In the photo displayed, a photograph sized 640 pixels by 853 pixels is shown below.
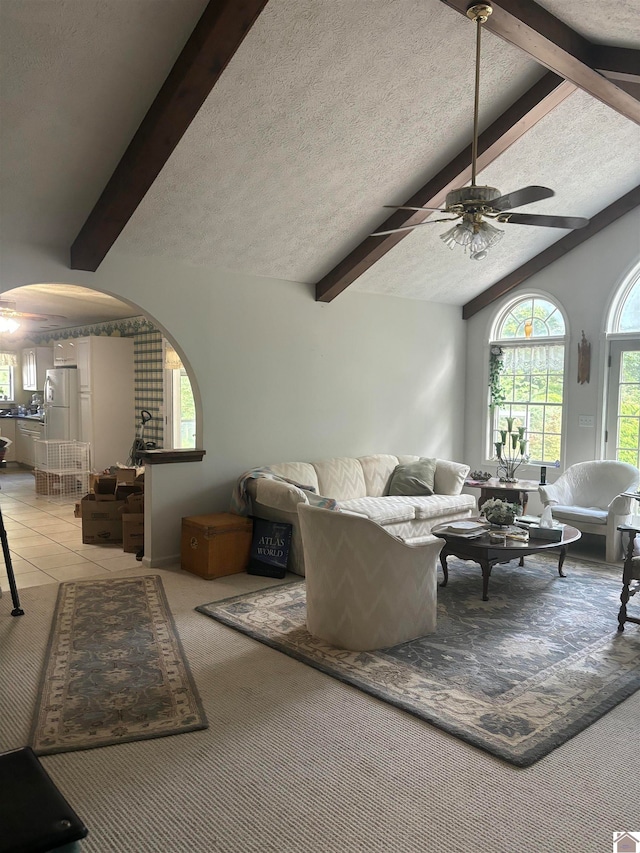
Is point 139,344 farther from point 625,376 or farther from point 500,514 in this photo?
point 625,376

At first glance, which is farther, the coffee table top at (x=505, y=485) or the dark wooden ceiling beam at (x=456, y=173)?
the coffee table top at (x=505, y=485)

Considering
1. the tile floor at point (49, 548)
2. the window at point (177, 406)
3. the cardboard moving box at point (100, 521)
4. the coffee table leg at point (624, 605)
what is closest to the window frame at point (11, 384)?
the tile floor at point (49, 548)

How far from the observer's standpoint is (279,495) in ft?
16.6

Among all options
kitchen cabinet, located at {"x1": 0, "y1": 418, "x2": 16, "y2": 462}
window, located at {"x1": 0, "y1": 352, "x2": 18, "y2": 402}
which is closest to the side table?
kitchen cabinet, located at {"x1": 0, "y1": 418, "x2": 16, "y2": 462}

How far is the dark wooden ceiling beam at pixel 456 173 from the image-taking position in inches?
171

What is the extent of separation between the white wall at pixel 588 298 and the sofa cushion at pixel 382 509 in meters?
2.08

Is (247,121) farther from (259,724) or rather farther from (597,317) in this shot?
(597,317)

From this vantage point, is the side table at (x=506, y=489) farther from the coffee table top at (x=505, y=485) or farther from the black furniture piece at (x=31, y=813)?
the black furniture piece at (x=31, y=813)

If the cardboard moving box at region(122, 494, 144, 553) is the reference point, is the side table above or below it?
above

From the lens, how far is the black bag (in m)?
5.11

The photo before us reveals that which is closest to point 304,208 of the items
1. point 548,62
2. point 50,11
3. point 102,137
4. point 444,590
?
point 102,137

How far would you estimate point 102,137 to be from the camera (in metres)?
3.84

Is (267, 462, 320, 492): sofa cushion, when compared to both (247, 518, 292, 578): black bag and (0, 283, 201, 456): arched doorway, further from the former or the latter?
(0, 283, 201, 456): arched doorway

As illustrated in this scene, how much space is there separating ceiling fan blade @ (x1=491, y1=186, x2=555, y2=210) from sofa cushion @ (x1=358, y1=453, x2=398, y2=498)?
3.60m
